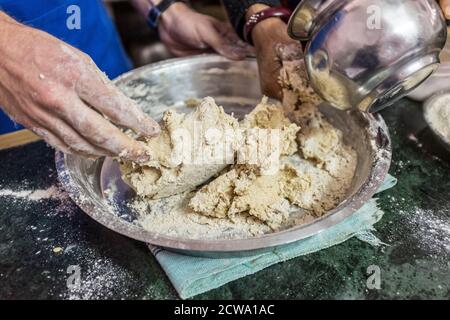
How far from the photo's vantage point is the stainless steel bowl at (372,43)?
2.75 ft

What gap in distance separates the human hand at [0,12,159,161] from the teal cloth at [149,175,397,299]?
0.25 meters

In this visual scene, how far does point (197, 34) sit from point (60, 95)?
811 mm

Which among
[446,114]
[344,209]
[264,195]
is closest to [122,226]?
[264,195]

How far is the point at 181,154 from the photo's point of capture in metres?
1.00

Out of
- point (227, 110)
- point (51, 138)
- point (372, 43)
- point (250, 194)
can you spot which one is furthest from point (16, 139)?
point (372, 43)

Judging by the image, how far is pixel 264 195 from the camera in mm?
1018

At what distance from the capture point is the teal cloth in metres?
0.88

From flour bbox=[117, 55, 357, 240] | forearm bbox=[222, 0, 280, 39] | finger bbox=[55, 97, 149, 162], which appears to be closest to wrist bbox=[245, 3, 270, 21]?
forearm bbox=[222, 0, 280, 39]

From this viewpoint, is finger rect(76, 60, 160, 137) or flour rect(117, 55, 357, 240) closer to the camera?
finger rect(76, 60, 160, 137)

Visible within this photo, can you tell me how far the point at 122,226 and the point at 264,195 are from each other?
321 mm

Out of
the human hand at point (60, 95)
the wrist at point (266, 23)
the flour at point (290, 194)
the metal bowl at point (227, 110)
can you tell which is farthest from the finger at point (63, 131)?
the wrist at point (266, 23)

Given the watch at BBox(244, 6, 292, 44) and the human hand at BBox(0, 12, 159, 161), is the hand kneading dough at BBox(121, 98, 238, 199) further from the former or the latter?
the watch at BBox(244, 6, 292, 44)

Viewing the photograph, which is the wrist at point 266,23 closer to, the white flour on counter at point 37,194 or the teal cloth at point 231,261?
the teal cloth at point 231,261

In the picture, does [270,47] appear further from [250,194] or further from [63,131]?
[63,131]
